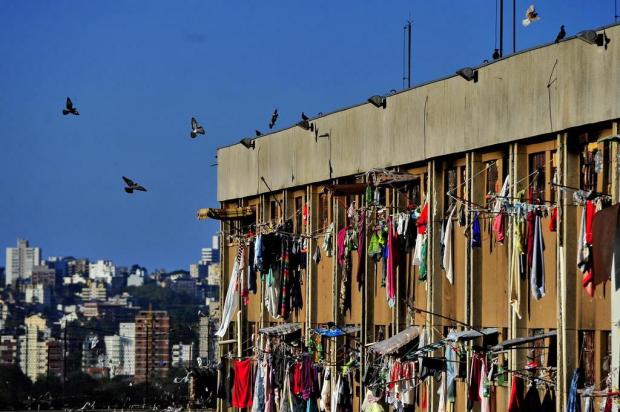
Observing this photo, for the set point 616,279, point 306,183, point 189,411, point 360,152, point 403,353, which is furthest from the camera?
point 189,411

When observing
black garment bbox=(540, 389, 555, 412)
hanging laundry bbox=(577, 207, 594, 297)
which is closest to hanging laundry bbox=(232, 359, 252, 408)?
black garment bbox=(540, 389, 555, 412)

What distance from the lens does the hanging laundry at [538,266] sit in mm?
35062

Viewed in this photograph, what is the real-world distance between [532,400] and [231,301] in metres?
17.9

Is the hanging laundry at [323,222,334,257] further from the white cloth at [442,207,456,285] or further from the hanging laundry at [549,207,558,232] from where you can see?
the hanging laundry at [549,207,558,232]

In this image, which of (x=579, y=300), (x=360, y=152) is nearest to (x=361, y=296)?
(x=360, y=152)

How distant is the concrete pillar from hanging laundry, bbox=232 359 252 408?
1757 centimetres

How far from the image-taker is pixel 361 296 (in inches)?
1730

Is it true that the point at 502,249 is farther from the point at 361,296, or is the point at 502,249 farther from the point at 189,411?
the point at 189,411

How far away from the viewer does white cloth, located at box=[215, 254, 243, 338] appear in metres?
52.0

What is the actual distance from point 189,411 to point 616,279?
113 ft

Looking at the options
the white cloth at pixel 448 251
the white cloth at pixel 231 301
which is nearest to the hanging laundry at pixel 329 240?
the white cloth at pixel 231 301

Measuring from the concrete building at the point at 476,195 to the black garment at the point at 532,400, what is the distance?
52 centimetres

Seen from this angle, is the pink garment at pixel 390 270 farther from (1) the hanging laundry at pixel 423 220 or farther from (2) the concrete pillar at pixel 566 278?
(2) the concrete pillar at pixel 566 278

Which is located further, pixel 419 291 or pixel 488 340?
pixel 419 291
